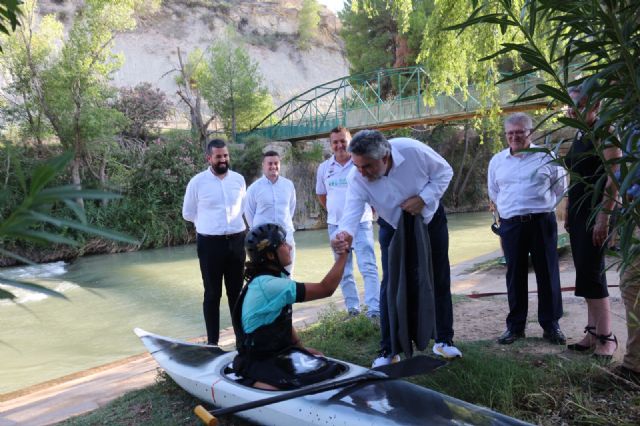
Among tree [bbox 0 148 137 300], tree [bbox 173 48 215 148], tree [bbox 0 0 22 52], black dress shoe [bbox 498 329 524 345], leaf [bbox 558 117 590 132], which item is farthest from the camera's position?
tree [bbox 173 48 215 148]

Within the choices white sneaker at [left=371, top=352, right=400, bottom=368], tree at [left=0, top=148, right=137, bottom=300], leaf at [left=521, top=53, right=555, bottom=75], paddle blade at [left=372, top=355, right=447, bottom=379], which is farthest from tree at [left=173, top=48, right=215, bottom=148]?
tree at [left=0, top=148, right=137, bottom=300]

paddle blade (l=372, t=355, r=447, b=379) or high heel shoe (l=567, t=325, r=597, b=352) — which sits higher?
paddle blade (l=372, t=355, r=447, b=379)

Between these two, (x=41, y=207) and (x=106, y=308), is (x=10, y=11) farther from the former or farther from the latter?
(x=106, y=308)

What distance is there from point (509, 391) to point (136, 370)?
3492 millimetres

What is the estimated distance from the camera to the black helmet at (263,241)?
2.90 meters

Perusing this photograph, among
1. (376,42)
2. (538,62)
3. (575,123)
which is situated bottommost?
(575,123)

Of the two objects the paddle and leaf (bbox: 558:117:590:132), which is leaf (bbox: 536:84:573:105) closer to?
leaf (bbox: 558:117:590:132)

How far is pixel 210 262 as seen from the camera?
465 cm

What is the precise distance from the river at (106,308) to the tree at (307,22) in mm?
39997

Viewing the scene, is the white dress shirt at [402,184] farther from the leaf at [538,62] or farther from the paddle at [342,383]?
the leaf at [538,62]

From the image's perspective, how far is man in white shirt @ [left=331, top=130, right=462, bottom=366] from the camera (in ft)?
11.1

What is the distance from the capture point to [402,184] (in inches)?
136

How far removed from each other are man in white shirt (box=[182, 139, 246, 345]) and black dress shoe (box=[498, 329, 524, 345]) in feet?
7.34

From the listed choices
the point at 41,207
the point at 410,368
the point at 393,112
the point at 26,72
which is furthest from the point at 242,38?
the point at 41,207
